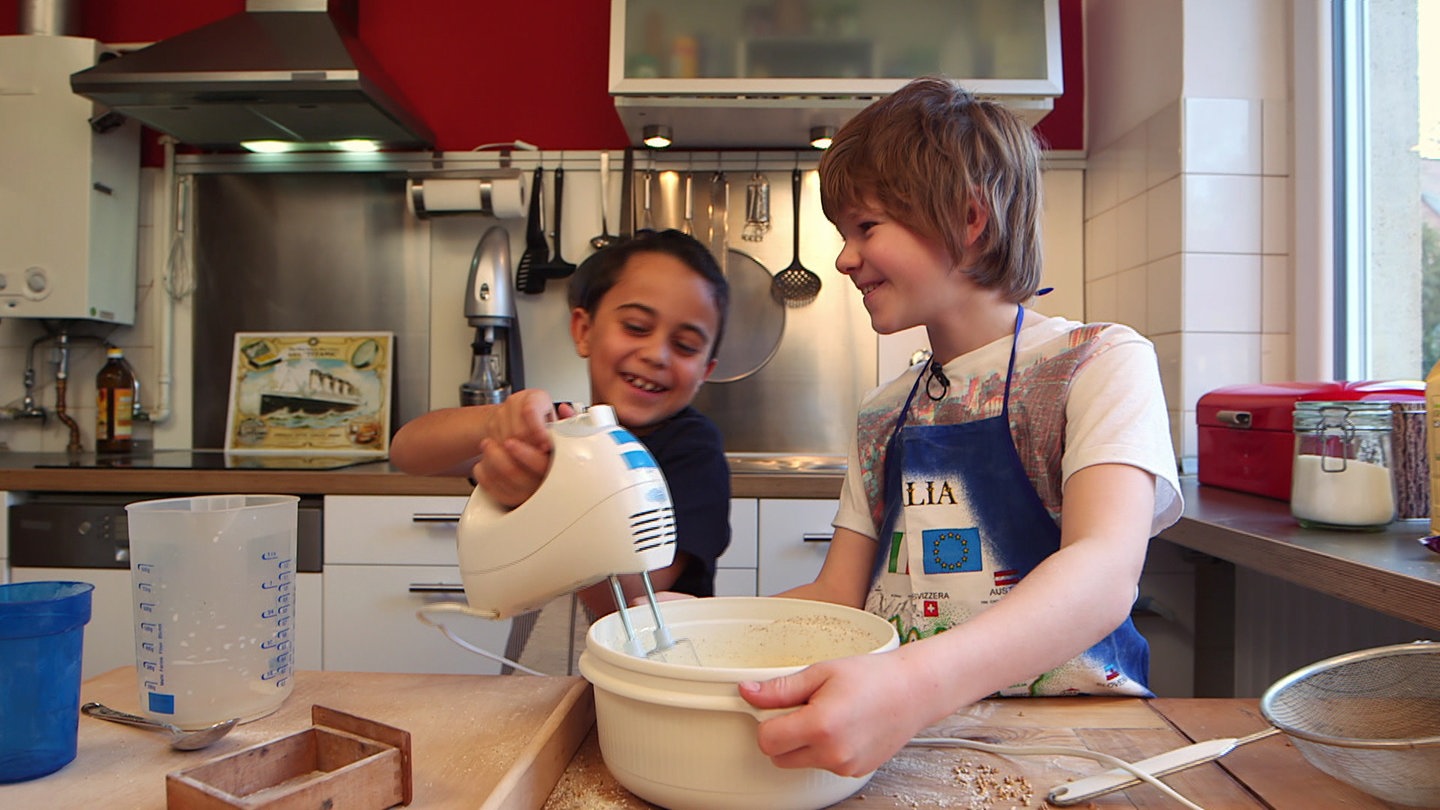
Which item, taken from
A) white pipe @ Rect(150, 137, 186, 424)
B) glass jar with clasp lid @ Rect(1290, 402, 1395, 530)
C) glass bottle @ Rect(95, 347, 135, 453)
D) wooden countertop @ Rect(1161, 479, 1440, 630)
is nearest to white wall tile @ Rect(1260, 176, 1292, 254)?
wooden countertop @ Rect(1161, 479, 1440, 630)

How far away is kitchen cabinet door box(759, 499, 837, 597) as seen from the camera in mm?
1911

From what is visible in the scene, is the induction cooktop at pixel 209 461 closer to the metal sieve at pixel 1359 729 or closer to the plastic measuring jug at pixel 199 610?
the plastic measuring jug at pixel 199 610

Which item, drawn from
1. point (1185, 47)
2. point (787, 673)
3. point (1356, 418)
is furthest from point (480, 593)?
point (1185, 47)

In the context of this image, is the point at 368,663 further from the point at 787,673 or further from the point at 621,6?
the point at 787,673

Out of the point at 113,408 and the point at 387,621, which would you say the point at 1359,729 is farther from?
the point at 113,408

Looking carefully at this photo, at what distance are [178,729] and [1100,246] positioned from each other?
2279mm

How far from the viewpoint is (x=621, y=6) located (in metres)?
2.15

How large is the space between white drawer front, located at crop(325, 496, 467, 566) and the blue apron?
4.04 ft

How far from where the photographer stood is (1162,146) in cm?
203

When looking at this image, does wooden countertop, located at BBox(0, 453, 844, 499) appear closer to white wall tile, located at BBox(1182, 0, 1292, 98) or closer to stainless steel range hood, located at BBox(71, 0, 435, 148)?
stainless steel range hood, located at BBox(71, 0, 435, 148)

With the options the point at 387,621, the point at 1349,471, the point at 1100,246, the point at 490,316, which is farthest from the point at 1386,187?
the point at 387,621

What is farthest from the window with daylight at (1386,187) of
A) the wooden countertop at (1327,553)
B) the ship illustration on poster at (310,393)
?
the ship illustration on poster at (310,393)

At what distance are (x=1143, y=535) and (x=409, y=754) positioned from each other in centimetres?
53

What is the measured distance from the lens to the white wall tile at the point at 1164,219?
1952mm
